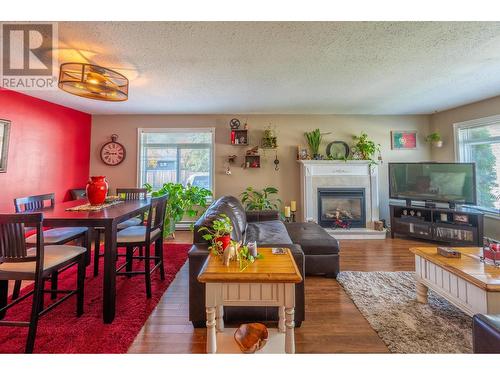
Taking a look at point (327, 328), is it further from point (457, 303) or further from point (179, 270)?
point (179, 270)

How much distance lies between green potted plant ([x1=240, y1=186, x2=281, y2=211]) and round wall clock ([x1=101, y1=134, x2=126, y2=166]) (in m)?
2.71

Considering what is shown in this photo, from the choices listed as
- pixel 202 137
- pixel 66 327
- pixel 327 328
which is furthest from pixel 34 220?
pixel 202 137

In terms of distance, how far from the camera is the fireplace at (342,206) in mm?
4531

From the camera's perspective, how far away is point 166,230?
4.00m

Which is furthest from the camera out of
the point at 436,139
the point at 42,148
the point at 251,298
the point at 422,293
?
the point at 436,139

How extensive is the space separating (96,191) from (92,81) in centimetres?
108

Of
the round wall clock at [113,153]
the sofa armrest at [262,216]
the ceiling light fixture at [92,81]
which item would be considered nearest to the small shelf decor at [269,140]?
the sofa armrest at [262,216]

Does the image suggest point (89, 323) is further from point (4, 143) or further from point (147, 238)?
point (4, 143)

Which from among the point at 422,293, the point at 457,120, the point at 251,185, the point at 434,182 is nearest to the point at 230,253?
the point at 422,293

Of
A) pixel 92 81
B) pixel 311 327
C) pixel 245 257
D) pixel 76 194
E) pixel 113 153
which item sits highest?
pixel 92 81

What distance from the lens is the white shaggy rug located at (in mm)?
1559

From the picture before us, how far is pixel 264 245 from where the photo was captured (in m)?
1.96

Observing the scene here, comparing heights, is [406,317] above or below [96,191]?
below

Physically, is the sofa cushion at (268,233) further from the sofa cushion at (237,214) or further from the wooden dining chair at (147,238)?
the wooden dining chair at (147,238)
